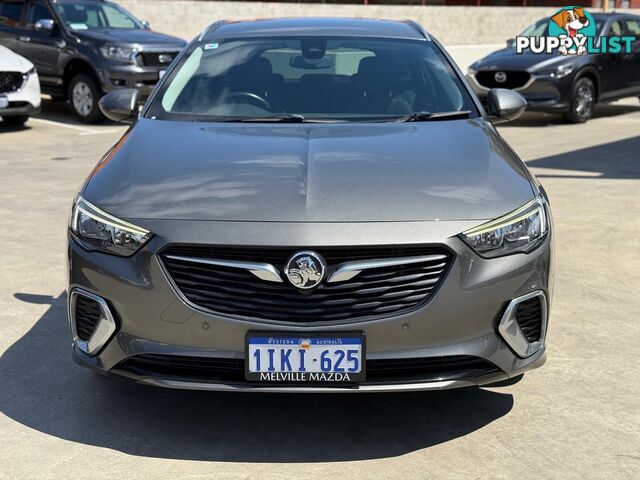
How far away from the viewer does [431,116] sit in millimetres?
5039

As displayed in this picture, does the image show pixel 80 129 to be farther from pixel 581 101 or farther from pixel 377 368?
pixel 377 368

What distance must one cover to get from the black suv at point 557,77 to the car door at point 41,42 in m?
6.12

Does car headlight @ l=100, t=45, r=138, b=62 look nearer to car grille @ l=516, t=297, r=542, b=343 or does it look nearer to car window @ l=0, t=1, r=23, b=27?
car window @ l=0, t=1, r=23, b=27

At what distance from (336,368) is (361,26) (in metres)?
2.86

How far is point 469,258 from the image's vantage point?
3.76 metres

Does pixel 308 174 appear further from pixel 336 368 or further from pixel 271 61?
pixel 271 61

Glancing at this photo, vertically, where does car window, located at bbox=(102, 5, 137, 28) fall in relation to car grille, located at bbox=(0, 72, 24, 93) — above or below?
above

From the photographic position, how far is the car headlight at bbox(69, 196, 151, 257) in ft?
12.6

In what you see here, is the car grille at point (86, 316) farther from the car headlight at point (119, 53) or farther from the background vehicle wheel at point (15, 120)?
the background vehicle wheel at point (15, 120)

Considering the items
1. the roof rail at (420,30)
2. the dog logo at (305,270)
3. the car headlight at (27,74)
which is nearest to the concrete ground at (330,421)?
the dog logo at (305,270)

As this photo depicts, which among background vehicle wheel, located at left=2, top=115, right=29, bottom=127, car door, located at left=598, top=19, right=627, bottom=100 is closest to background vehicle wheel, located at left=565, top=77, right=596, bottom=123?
car door, located at left=598, top=19, right=627, bottom=100

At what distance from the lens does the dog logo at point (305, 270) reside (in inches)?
144

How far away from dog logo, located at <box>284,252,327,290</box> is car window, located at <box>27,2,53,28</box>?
42.8 feet

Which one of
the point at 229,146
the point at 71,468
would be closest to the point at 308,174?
the point at 229,146
